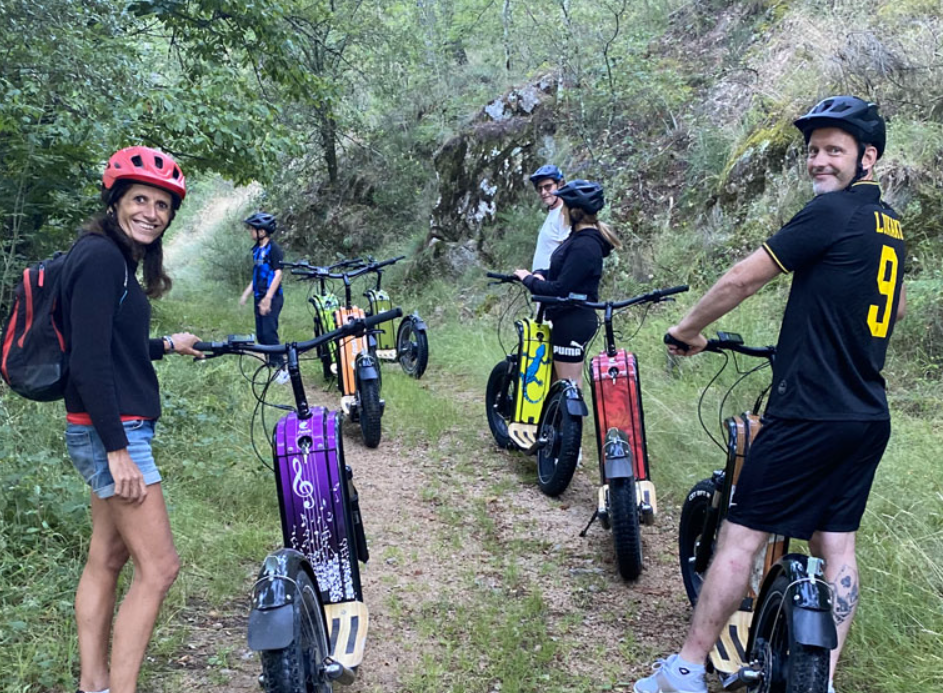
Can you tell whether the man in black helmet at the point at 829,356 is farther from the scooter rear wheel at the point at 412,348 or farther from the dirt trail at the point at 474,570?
the scooter rear wheel at the point at 412,348

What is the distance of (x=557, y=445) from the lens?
4.82 m

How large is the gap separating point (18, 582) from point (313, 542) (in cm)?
147

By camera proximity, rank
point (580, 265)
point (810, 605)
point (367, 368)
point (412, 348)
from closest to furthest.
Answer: point (810, 605) < point (580, 265) < point (367, 368) < point (412, 348)

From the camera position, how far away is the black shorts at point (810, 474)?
2.32m

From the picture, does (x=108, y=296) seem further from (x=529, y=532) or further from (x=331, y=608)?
(x=529, y=532)

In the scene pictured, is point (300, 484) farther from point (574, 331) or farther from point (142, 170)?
point (574, 331)

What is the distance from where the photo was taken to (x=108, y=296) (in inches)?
90.0

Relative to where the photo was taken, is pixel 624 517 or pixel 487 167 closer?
pixel 624 517

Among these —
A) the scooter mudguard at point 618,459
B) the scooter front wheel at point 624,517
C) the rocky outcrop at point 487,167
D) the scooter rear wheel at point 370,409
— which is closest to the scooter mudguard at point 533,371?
the scooter rear wheel at point 370,409

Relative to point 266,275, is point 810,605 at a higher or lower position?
lower

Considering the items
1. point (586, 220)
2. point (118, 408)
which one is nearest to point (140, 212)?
point (118, 408)

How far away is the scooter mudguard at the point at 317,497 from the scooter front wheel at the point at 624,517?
4.57ft

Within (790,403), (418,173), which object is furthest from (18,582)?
(418,173)

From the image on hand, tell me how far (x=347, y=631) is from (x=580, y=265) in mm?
2806
